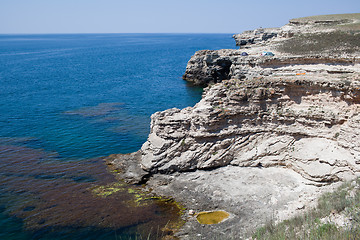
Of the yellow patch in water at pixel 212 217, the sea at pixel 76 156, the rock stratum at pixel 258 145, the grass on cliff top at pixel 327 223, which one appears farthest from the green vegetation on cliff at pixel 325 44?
the yellow patch in water at pixel 212 217

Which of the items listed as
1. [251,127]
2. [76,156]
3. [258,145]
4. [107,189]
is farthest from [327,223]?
[76,156]

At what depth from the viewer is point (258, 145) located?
88.3 ft

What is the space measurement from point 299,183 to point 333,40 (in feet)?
85.0

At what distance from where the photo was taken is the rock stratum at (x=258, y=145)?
75.2ft

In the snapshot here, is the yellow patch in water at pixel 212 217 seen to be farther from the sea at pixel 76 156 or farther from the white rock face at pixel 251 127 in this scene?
the white rock face at pixel 251 127

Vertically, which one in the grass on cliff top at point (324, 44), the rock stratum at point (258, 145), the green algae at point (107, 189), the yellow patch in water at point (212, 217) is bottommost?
the yellow patch in water at point (212, 217)

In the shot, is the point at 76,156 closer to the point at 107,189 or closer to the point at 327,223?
the point at 107,189

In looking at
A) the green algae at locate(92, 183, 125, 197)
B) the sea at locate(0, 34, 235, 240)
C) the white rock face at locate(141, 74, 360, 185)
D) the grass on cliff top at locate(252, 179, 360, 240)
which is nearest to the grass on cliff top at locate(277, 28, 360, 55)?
the white rock face at locate(141, 74, 360, 185)

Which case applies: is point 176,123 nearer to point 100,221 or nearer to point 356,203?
point 100,221

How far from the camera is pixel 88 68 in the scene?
95438 millimetres

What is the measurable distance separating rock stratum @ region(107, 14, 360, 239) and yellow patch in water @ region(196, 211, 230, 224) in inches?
20.9

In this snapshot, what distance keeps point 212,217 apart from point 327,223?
921 cm

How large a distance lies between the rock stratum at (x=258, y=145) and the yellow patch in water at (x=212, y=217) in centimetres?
53

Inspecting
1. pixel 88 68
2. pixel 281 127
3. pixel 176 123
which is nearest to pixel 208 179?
pixel 176 123
